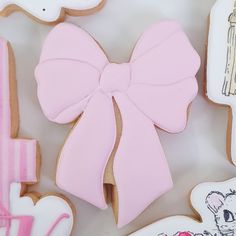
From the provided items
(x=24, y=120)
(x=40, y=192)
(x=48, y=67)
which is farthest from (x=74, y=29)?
(x=40, y=192)

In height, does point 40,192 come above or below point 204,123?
below

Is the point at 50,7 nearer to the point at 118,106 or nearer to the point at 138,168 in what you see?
the point at 118,106

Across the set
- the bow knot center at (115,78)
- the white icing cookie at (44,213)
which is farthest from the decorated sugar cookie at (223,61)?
the white icing cookie at (44,213)

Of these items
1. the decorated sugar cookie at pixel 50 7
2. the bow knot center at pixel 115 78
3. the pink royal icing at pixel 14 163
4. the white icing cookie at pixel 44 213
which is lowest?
the white icing cookie at pixel 44 213

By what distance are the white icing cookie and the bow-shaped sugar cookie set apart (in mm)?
35

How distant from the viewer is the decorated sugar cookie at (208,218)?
0.87 meters

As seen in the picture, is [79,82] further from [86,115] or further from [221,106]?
[221,106]

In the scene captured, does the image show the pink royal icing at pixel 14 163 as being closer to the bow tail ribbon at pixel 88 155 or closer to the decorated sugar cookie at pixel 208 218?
the bow tail ribbon at pixel 88 155

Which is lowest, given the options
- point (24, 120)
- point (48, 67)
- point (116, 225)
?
point (116, 225)

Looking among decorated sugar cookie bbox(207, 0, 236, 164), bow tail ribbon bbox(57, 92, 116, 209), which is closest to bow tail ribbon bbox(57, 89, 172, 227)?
bow tail ribbon bbox(57, 92, 116, 209)

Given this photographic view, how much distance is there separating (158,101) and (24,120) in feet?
0.78

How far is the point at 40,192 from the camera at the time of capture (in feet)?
2.99

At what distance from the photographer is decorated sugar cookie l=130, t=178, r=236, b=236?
87 cm

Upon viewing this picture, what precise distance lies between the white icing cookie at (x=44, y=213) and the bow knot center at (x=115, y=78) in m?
0.20
